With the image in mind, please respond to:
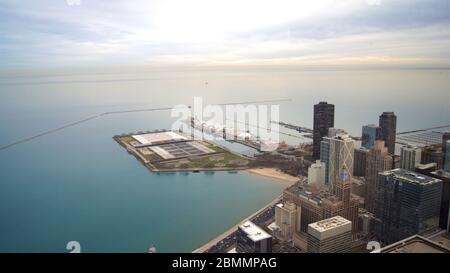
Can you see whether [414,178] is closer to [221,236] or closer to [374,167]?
[374,167]

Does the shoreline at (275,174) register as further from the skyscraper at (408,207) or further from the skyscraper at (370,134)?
the skyscraper at (408,207)

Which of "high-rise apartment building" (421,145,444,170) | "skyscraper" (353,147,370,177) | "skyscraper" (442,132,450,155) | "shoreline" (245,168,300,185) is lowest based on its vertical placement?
"shoreline" (245,168,300,185)

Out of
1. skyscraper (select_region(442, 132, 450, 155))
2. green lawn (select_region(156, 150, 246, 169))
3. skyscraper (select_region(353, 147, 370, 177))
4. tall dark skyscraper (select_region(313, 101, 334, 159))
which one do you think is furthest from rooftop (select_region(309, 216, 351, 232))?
tall dark skyscraper (select_region(313, 101, 334, 159))

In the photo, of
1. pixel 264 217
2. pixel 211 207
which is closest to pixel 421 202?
pixel 264 217

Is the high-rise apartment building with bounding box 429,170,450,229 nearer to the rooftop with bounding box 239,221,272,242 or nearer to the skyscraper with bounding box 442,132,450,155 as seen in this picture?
the skyscraper with bounding box 442,132,450,155

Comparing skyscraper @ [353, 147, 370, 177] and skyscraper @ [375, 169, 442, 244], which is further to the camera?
skyscraper @ [353, 147, 370, 177]

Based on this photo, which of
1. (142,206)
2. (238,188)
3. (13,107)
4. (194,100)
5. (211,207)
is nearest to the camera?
(142,206)
